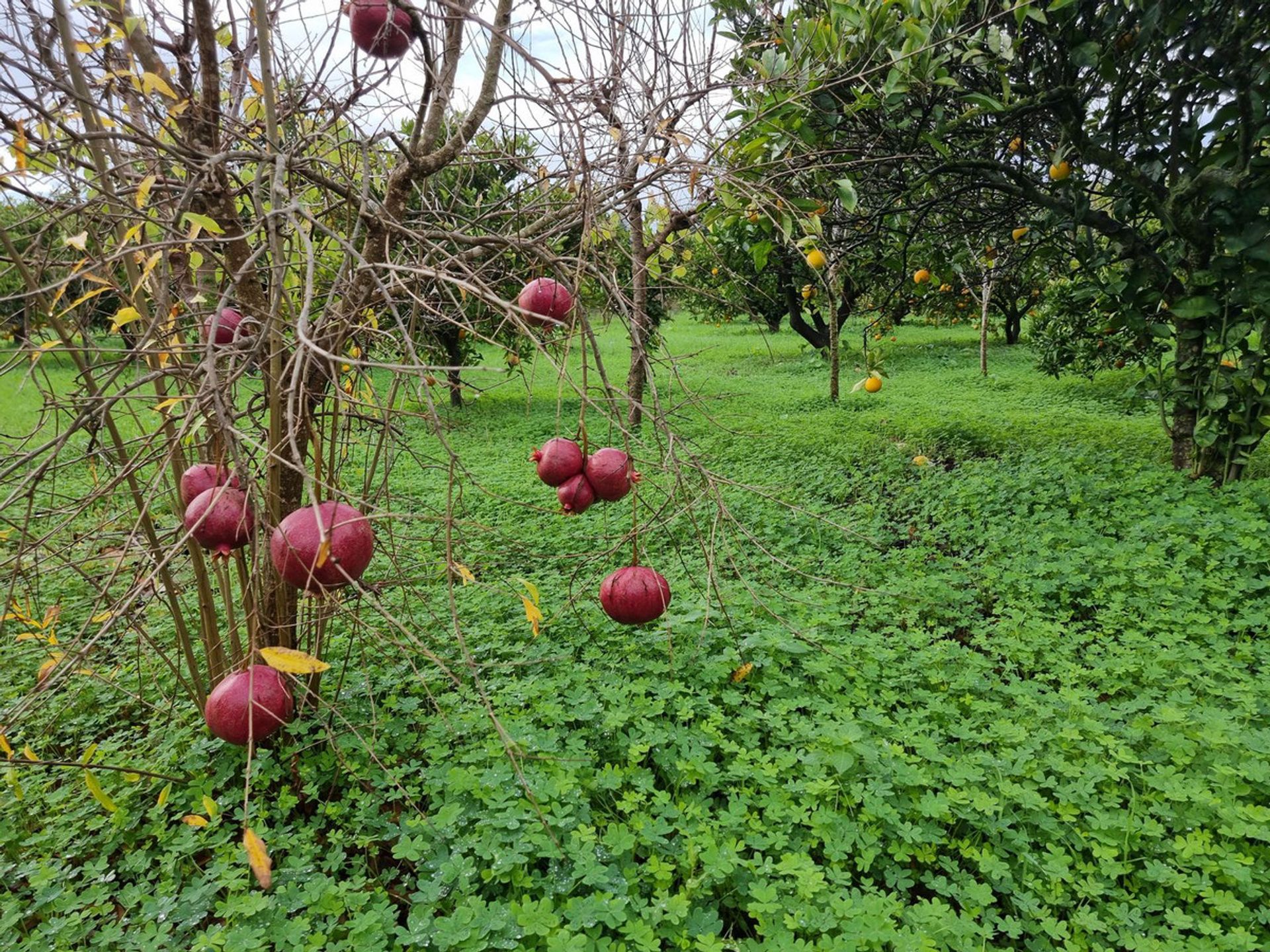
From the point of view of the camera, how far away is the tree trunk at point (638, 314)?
1.50 metres

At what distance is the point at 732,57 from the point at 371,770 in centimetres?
366

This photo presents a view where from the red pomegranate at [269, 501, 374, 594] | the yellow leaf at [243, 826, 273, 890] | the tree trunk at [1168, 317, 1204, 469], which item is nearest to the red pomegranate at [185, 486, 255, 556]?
the red pomegranate at [269, 501, 374, 594]

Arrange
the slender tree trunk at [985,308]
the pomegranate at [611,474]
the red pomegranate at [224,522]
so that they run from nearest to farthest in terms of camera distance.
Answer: the red pomegranate at [224,522] → the pomegranate at [611,474] → the slender tree trunk at [985,308]

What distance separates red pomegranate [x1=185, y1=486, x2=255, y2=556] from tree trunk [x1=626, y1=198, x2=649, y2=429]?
0.80 metres


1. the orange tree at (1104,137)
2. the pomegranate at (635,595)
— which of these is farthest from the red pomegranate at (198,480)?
the orange tree at (1104,137)

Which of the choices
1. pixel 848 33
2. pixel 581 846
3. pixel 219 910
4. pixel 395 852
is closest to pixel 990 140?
pixel 848 33

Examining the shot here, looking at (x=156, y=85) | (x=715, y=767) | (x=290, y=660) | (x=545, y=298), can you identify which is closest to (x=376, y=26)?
(x=156, y=85)

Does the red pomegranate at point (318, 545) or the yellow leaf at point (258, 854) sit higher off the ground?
the red pomegranate at point (318, 545)

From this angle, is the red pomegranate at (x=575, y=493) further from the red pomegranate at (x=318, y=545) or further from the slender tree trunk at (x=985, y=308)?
the slender tree trunk at (x=985, y=308)

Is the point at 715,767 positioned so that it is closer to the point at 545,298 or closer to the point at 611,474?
the point at 611,474

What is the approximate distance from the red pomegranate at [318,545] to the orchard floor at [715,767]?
0.19m

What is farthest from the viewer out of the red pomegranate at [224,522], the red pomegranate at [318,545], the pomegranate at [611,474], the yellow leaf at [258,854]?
the pomegranate at [611,474]

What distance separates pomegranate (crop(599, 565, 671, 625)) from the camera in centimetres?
193

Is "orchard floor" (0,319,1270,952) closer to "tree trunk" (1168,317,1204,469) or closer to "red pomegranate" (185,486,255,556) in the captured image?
"red pomegranate" (185,486,255,556)
